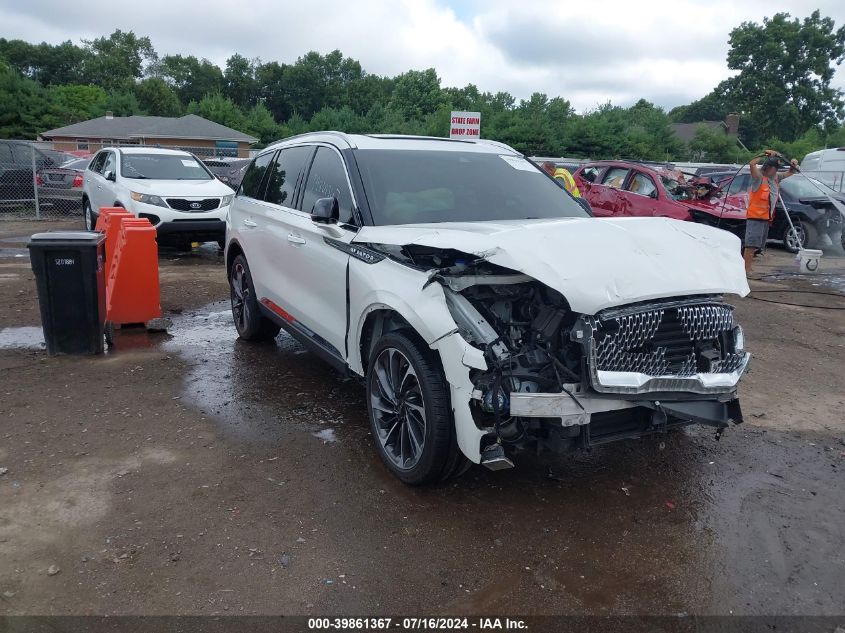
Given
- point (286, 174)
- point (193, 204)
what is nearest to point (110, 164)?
point (193, 204)

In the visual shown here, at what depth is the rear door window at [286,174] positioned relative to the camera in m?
5.51

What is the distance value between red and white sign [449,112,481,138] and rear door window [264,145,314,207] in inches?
323

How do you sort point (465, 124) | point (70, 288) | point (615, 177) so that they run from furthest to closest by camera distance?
1. point (615, 177)
2. point (465, 124)
3. point (70, 288)

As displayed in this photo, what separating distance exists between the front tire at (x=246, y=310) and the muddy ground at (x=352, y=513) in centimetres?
83

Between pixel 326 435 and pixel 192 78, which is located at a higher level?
pixel 192 78

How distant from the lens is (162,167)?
12.9m

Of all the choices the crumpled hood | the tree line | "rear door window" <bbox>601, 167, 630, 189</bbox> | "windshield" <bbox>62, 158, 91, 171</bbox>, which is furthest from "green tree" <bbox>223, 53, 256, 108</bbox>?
the crumpled hood

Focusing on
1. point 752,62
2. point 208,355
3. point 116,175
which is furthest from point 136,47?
point 208,355

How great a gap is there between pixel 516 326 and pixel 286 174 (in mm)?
3019

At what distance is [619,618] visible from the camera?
115 inches

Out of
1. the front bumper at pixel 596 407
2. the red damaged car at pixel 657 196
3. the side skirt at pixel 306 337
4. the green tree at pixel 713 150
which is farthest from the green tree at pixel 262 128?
the front bumper at pixel 596 407

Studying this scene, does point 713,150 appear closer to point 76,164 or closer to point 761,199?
point 761,199

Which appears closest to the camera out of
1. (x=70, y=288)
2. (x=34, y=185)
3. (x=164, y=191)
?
(x=70, y=288)

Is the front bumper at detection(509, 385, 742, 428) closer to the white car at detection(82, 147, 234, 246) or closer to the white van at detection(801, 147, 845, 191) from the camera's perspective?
Result: the white car at detection(82, 147, 234, 246)
